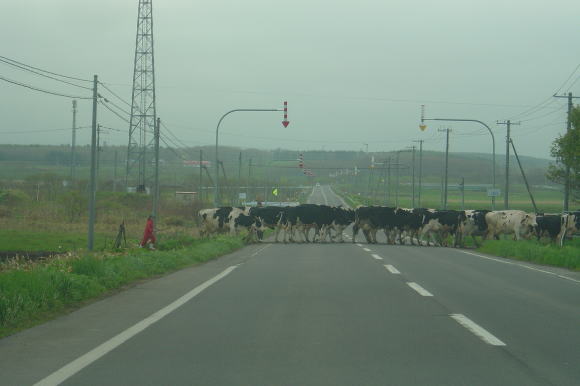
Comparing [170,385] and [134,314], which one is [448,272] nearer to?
[134,314]

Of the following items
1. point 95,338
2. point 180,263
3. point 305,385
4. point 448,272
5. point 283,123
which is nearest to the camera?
point 305,385

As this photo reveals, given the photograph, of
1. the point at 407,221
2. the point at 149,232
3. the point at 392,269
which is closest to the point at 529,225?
the point at 407,221

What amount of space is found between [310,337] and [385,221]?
28.5 m

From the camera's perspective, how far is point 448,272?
57.5ft

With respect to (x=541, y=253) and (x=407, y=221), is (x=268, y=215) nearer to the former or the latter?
(x=407, y=221)

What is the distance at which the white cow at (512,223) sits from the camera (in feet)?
112

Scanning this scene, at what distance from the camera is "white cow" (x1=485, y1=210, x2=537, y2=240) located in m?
34.2

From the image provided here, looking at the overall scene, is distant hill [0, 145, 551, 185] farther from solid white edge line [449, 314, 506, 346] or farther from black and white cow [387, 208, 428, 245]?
solid white edge line [449, 314, 506, 346]

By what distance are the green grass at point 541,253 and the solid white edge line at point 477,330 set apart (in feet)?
41.6

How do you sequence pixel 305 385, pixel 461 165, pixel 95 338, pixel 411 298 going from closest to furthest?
pixel 305 385 → pixel 95 338 → pixel 411 298 → pixel 461 165

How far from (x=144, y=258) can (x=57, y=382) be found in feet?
39.2

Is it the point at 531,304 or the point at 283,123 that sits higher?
the point at 283,123

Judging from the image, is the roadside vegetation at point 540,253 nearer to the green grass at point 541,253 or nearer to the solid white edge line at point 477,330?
the green grass at point 541,253

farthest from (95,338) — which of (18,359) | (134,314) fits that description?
(134,314)
